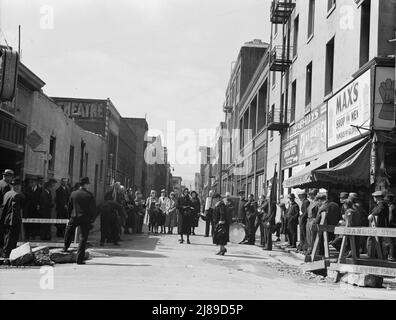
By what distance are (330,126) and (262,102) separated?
21.7 metres

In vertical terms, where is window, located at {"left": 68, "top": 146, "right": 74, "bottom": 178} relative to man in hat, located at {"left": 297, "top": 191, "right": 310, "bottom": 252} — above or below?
above

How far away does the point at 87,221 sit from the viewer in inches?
472

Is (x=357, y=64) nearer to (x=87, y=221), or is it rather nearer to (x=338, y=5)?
(x=338, y=5)

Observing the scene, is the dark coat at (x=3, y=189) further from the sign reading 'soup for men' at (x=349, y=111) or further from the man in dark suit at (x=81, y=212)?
the sign reading 'soup for men' at (x=349, y=111)

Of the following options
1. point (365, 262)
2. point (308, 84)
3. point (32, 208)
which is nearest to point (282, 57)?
point (308, 84)

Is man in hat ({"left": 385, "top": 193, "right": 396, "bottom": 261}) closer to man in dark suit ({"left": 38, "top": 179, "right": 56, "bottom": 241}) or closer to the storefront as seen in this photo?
the storefront

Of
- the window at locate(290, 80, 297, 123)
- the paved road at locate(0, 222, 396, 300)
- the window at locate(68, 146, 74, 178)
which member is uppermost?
the window at locate(290, 80, 297, 123)

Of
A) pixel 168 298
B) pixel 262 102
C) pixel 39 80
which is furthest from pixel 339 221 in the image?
pixel 262 102

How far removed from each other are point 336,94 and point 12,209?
11650 millimetres

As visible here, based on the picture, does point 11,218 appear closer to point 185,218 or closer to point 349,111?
point 185,218

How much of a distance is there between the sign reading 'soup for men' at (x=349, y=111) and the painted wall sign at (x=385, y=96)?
309 mm

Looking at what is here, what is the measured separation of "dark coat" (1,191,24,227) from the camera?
1132cm

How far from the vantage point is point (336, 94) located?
18641 mm

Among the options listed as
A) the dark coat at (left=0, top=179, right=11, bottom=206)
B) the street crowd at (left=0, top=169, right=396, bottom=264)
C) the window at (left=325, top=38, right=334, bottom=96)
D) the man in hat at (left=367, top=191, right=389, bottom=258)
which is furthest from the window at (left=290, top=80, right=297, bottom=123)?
the dark coat at (left=0, top=179, right=11, bottom=206)
